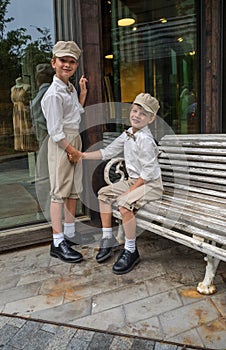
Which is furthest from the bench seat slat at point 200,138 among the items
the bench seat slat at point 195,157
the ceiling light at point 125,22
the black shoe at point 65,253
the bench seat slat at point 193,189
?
the ceiling light at point 125,22

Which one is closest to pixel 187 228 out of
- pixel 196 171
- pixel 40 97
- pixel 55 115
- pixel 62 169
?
pixel 196 171

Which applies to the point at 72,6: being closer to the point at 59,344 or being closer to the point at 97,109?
the point at 97,109

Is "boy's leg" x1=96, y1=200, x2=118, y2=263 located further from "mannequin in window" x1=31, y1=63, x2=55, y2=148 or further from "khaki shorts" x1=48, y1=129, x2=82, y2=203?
"mannequin in window" x1=31, y1=63, x2=55, y2=148

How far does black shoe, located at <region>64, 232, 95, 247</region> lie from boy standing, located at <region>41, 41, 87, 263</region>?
67 millimetres

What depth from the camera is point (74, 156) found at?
2.33 metres

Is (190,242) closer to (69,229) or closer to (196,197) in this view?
(196,197)

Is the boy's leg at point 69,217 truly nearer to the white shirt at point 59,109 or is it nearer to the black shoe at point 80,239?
the black shoe at point 80,239

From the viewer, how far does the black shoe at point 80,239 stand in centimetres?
262

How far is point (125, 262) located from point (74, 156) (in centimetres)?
77

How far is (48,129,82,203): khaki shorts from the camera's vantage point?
7.69ft

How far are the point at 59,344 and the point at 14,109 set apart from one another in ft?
5.50

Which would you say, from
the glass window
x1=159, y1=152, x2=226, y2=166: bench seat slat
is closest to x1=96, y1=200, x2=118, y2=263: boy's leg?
x1=159, y1=152, x2=226, y2=166: bench seat slat

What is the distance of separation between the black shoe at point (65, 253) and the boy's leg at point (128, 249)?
0.96ft

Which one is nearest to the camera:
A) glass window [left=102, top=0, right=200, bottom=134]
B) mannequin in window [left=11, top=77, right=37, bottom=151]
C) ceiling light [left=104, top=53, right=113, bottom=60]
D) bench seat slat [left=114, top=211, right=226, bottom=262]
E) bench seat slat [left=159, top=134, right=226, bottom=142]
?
bench seat slat [left=114, top=211, right=226, bottom=262]
